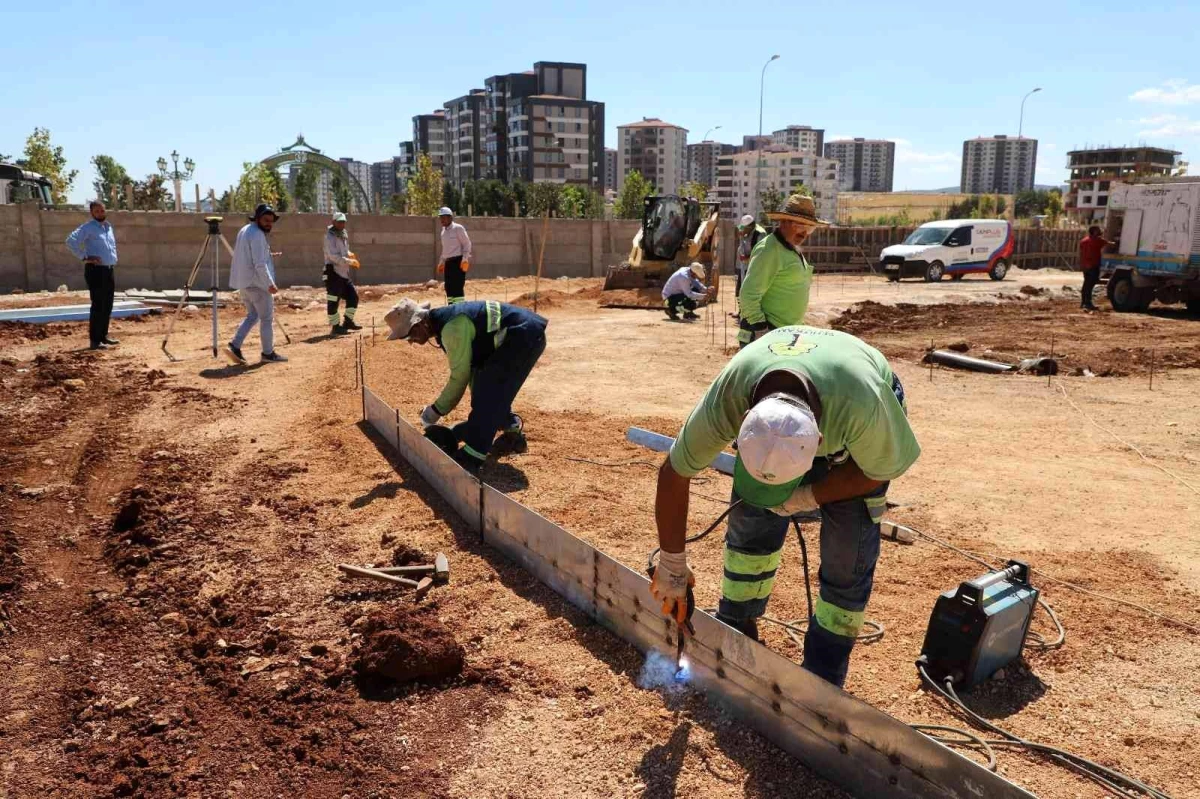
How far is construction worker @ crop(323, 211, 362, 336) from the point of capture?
11789 mm

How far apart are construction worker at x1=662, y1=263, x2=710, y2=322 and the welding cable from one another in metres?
12.4

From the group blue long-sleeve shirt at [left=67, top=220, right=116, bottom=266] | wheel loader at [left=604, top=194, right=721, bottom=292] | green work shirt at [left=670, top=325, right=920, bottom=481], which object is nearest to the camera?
green work shirt at [left=670, top=325, right=920, bottom=481]

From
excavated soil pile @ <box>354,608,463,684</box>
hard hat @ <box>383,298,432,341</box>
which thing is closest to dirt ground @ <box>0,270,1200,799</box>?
excavated soil pile @ <box>354,608,463,684</box>

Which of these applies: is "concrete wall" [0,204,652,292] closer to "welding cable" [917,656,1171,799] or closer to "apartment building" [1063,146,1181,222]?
"welding cable" [917,656,1171,799]

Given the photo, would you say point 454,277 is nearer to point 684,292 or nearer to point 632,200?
point 684,292

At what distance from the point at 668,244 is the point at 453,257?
21.1 feet

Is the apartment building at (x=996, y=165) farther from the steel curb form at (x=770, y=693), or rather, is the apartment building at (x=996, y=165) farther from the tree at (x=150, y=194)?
the steel curb form at (x=770, y=693)

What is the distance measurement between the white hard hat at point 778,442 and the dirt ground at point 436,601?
1.12 meters

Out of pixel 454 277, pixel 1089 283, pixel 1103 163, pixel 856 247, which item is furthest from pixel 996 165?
pixel 454 277

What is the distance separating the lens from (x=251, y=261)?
9.69m

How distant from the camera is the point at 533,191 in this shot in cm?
7131

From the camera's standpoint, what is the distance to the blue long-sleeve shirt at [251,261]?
31.7 ft

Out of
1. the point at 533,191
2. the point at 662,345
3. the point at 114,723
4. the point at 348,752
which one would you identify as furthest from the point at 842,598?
the point at 533,191

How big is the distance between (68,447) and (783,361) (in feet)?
19.8
